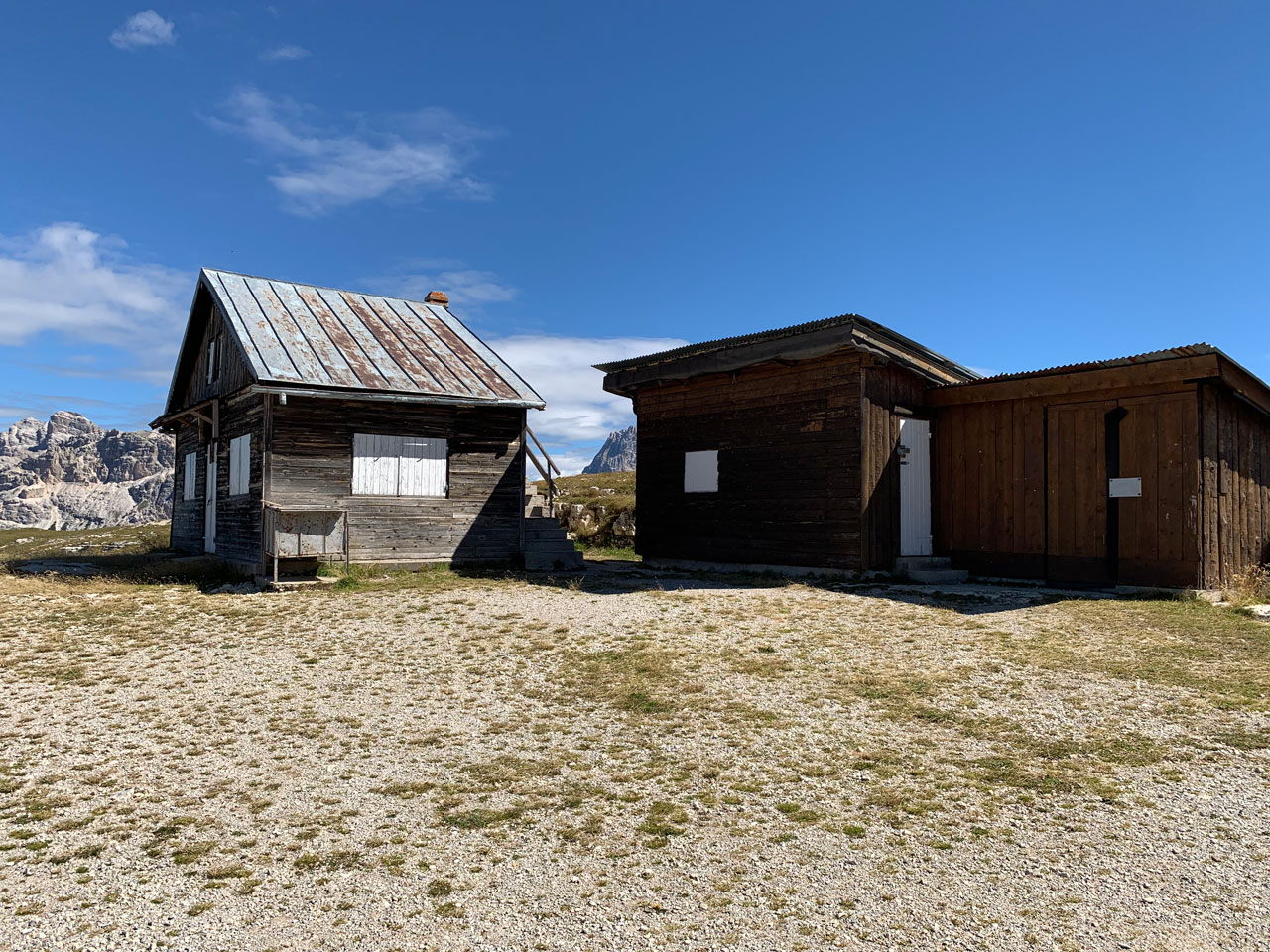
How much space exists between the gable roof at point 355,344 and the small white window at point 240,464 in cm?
203

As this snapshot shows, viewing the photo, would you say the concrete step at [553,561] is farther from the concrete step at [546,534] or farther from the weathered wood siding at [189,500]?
the weathered wood siding at [189,500]

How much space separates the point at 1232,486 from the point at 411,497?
52.3 ft

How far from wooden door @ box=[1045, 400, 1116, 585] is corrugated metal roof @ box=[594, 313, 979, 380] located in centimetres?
295

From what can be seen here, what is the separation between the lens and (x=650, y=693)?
820 centimetres

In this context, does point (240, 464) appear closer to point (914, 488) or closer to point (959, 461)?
point (914, 488)

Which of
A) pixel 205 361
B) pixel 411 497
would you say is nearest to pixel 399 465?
pixel 411 497

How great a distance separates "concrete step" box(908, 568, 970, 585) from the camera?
647 inches

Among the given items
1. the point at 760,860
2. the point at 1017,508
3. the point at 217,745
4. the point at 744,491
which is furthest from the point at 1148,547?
the point at 217,745

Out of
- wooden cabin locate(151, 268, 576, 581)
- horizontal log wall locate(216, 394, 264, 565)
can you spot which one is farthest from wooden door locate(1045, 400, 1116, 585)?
horizontal log wall locate(216, 394, 264, 565)

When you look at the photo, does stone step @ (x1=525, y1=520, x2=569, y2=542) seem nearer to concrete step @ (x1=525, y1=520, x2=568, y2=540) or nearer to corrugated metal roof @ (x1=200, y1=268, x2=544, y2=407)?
concrete step @ (x1=525, y1=520, x2=568, y2=540)

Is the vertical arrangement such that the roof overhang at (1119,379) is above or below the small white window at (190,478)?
above

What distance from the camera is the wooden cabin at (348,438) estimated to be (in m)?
16.5

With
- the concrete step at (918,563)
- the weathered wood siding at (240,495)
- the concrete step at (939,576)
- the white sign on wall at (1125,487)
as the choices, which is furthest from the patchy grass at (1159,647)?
the weathered wood siding at (240,495)

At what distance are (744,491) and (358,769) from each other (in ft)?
43.7
